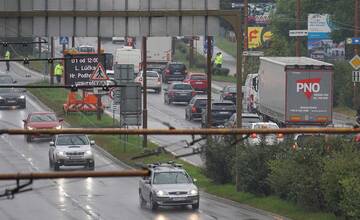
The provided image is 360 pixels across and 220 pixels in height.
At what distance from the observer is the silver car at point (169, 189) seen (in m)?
36.9

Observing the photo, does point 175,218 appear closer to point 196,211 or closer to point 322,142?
point 196,211

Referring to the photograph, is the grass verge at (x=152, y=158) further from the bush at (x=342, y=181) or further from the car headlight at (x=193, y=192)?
the car headlight at (x=193, y=192)

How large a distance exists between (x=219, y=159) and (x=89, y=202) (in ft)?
15.4

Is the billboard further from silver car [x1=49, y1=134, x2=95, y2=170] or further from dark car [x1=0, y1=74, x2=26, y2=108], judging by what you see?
silver car [x1=49, y1=134, x2=95, y2=170]

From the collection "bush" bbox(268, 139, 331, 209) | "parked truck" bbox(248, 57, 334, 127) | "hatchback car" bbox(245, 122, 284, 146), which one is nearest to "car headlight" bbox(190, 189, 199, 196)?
"hatchback car" bbox(245, 122, 284, 146)

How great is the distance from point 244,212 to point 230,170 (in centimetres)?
471

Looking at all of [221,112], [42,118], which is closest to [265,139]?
[42,118]

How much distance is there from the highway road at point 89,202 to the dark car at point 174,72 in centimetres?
3891

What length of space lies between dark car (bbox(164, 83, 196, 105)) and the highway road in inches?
Answer: 940

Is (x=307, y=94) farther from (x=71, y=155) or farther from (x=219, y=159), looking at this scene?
(x=219, y=159)

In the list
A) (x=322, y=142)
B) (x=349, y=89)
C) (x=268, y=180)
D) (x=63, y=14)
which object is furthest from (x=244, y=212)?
(x=349, y=89)

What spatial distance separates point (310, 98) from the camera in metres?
54.5

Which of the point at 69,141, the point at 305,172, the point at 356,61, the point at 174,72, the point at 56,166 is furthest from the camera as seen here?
the point at 174,72

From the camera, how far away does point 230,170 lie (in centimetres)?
4069
